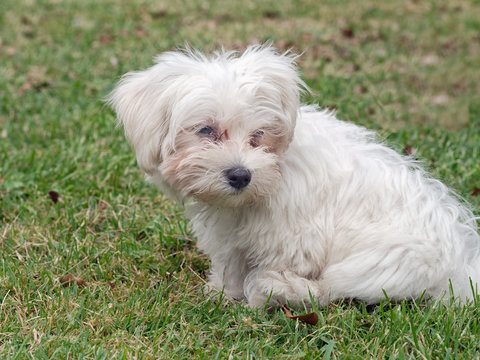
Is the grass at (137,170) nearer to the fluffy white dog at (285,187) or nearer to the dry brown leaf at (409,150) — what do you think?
the dry brown leaf at (409,150)

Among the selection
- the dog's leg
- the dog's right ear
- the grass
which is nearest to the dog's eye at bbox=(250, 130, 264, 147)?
the dog's right ear

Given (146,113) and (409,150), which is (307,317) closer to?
(146,113)

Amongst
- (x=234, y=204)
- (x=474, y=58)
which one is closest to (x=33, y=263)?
(x=234, y=204)

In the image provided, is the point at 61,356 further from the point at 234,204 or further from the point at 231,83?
the point at 231,83

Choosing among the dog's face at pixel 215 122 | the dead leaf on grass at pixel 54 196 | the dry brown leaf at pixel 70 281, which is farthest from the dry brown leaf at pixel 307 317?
the dead leaf on grass at pixel 54 196

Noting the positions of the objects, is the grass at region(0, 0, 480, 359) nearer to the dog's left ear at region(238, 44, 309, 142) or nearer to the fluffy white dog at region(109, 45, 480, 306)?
the fluffy white dog at region(109, 45, 480, 306)

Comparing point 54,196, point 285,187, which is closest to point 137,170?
point 54,196
